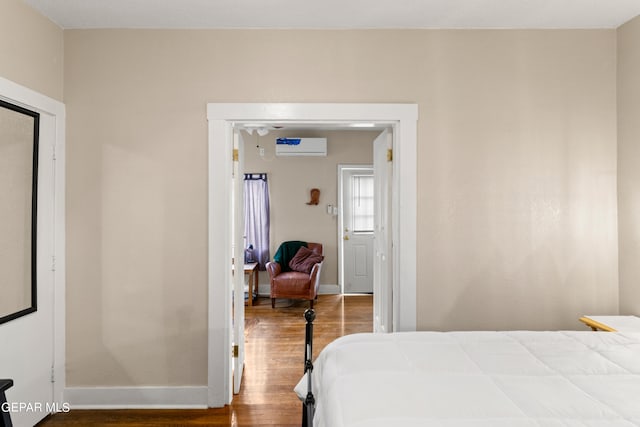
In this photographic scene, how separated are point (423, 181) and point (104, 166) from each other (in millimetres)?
2206

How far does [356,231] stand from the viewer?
20.2 ft

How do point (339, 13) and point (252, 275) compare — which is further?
point (252, 275)

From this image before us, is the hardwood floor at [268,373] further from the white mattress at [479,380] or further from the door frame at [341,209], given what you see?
the white mattress at [479,380]

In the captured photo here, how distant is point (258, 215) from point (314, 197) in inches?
35.1

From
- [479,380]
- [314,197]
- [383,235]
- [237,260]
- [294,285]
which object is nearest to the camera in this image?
[479,380]

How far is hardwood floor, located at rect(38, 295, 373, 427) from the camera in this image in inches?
100

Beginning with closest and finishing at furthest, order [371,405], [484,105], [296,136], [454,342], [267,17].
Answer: [371,405] → [454,342] → [267,17] → [484,105] → [296,136]

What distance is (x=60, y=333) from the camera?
2.66m

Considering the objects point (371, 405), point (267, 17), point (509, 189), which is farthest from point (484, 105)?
point (371, 405)

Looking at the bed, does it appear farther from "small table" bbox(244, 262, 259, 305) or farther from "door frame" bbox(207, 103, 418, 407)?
"small table" bbox(244, 262, 259, 305)

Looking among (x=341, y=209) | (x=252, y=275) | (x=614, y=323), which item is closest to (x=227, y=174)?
(x=614, y=323)

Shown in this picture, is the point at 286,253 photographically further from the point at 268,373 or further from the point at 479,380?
the point at 479,380

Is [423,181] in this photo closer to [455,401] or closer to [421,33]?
[421,33]

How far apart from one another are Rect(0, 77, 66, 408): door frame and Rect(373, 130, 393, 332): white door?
2.28 m
